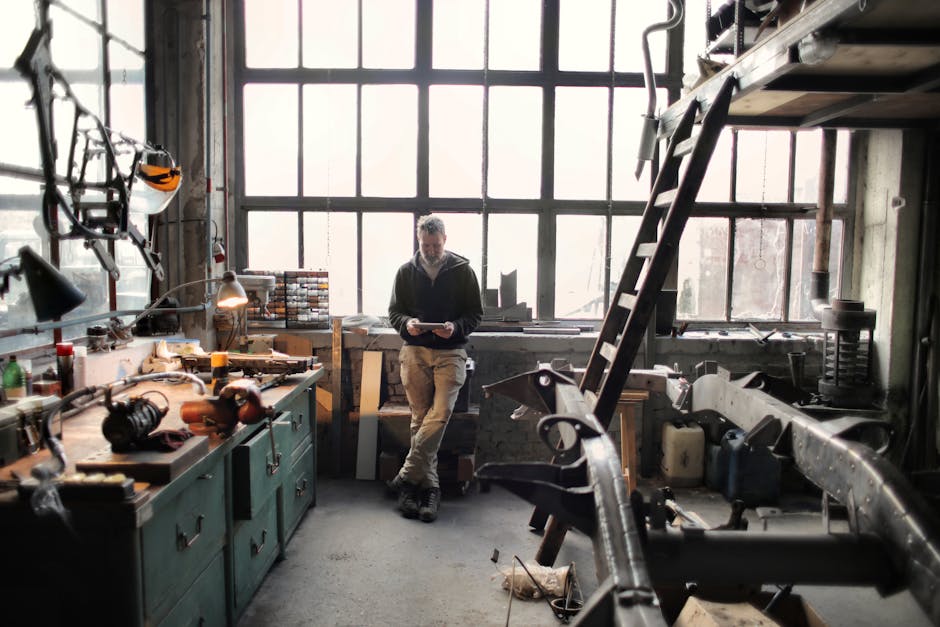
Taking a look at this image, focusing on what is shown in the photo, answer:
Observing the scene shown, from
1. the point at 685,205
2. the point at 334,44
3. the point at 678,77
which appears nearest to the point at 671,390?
the point at 685,205

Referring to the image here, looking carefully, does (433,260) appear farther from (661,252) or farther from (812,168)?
(812,168)

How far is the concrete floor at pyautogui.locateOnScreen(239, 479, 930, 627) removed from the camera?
3340 mm

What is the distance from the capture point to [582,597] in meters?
3.50

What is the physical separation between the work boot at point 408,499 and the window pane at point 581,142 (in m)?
2.67

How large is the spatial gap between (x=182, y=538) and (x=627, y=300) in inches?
82.0

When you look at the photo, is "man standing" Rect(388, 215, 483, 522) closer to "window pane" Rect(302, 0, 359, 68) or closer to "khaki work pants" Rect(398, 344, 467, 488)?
"khaki work pants" Rect(398, 344, 467, 488)

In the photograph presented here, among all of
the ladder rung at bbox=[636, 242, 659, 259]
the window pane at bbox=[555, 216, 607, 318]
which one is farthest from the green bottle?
the window pane at bbox=[555, 216, 607, 318]

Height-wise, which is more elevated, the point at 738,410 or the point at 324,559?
the point at 738,410

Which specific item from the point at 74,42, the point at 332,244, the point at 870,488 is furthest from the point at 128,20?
the point at 870,488

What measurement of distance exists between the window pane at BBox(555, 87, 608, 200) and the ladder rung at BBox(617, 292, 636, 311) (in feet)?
8.54

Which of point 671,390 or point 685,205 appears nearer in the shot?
point 685,205

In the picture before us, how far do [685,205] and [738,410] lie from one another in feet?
2.82

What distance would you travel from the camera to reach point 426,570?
380 cm

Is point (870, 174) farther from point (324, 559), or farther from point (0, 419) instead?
point (0, 419)
